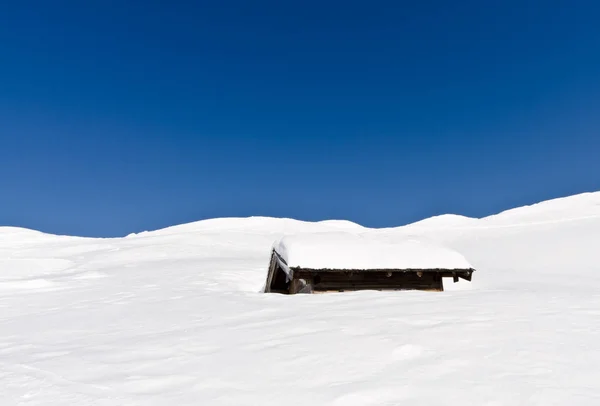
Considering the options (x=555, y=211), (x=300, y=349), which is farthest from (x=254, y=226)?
(x=300, y=349)

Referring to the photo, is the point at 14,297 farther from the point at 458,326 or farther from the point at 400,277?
the point at 458,326

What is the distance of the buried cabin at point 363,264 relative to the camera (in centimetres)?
1255

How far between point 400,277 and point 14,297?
13158 mm

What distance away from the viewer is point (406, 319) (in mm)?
6867

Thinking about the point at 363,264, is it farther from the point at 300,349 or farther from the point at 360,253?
the point at 300,349

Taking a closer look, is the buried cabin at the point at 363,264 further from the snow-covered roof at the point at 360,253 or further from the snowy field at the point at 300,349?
the snowy field at the point at 300,349

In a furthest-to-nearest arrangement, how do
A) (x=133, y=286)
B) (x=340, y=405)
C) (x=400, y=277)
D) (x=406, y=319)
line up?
1. (x=133, y=286)
2. (x=400, y=277)
3. (x=406, y=319)
4. (x=340, y=405)

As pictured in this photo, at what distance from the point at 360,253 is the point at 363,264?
0.47m

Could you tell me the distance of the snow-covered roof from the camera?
41.4 feet

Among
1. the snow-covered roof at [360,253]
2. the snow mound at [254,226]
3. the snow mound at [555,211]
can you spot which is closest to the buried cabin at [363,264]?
the snow-covered roof at [360,253]

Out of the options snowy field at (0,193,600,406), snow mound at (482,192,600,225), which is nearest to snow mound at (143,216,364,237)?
snow mound at (482,192,600,225)

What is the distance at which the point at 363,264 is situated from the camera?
42.2 feet

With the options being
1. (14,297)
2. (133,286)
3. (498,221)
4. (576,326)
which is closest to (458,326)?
(576,326)

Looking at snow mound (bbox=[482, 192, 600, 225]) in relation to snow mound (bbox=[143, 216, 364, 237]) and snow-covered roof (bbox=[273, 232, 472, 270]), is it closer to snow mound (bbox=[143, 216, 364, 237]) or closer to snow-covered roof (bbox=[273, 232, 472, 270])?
snow mound (bbox=[143, 216, 364, 237])
